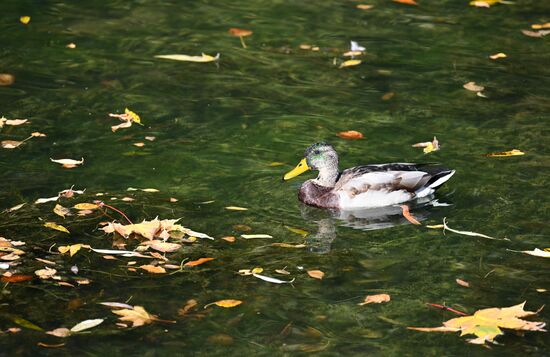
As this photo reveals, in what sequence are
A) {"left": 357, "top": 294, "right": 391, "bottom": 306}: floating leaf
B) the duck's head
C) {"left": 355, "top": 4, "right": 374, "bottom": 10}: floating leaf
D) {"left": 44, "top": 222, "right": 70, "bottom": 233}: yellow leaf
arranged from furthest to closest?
{"left": 355, "top": 4, "right": 374, "bottom": 10}: floating leaf → the duck's head → {"left": 44, "top": 222, "right": 70, "bottom": 233}: yellow leaf → {"left": 357, "top": 294, "right": 391, "bottom": 306}: floating leaf

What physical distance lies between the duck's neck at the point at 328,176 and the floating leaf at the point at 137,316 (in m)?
2.80

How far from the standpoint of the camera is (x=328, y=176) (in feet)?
28.1

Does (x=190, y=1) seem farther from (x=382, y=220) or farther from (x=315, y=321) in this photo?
(x=315, y=321)

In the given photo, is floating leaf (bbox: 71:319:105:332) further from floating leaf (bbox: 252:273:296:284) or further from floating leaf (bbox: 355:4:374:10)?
floating leaf (bbox: 355:4:374:10)

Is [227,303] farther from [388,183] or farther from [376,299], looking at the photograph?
[388,183]

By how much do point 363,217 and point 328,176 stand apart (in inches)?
22.8

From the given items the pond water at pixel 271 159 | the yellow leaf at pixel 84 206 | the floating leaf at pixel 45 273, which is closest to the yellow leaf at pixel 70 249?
the pond water at pixel 271 159

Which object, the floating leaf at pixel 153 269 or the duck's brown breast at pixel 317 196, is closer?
the floating leaf at pixel 153 269

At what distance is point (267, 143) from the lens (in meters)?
9.34

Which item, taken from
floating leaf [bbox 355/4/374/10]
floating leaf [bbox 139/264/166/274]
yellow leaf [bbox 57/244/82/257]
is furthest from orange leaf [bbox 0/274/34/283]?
floating leaf [bbox 355/4/374/10]

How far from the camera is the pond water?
6.18 m

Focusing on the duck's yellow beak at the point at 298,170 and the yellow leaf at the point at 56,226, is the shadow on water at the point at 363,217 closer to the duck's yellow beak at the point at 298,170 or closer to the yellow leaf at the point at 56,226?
the duck's yellow beak at the point at 298,170

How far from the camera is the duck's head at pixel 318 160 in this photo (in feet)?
27.6

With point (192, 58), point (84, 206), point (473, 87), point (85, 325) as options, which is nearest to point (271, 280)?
point (85, 325)
